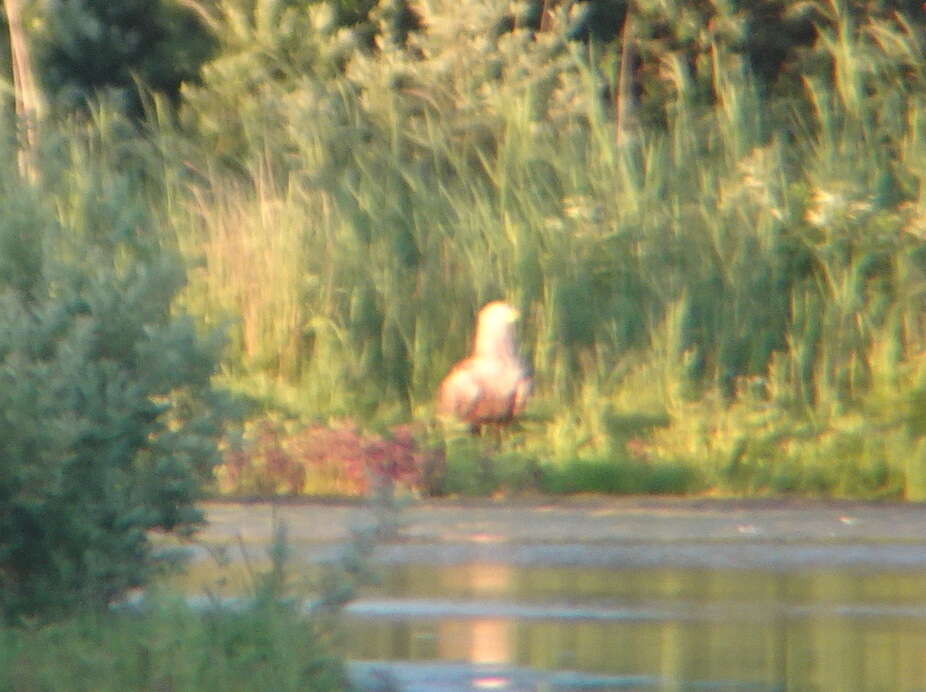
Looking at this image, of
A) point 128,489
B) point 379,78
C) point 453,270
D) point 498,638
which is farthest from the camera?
point 379,78

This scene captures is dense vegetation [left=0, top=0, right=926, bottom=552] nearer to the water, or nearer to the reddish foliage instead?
the reddish foliage

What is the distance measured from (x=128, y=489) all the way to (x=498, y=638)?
1.94 metres

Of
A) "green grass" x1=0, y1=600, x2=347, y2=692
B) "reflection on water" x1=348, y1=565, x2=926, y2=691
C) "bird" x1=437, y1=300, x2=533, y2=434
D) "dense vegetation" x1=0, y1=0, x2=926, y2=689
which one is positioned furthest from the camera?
"bird" x1=437, y1=300, x2=533, y2=434

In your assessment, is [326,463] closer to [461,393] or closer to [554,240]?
[461,393]

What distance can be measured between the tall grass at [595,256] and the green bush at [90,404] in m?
6.88

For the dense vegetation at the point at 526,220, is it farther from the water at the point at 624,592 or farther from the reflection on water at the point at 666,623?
the reflection on water at the point at 666,623

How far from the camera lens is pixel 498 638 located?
29.5 ft

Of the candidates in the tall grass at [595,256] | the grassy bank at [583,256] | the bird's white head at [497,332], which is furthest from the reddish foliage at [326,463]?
the bird's white head at [497,332]

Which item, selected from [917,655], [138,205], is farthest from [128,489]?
[917,655]

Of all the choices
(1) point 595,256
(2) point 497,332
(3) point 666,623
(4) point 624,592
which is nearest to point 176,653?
(3) point 666,623

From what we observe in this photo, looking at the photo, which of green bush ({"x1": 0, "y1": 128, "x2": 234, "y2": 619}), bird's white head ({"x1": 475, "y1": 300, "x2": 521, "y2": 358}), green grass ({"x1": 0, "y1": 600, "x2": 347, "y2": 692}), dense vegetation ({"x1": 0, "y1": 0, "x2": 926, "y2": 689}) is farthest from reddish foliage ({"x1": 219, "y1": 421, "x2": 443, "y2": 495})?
green grass ({"x1": 0, "y1": 600, "x2": 347, "y2": 692})

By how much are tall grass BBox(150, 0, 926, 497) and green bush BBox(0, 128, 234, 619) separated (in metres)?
6.88

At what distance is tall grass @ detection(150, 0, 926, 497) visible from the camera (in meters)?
15.6

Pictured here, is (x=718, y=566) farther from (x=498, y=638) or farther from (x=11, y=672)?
(x=11, y=672)
